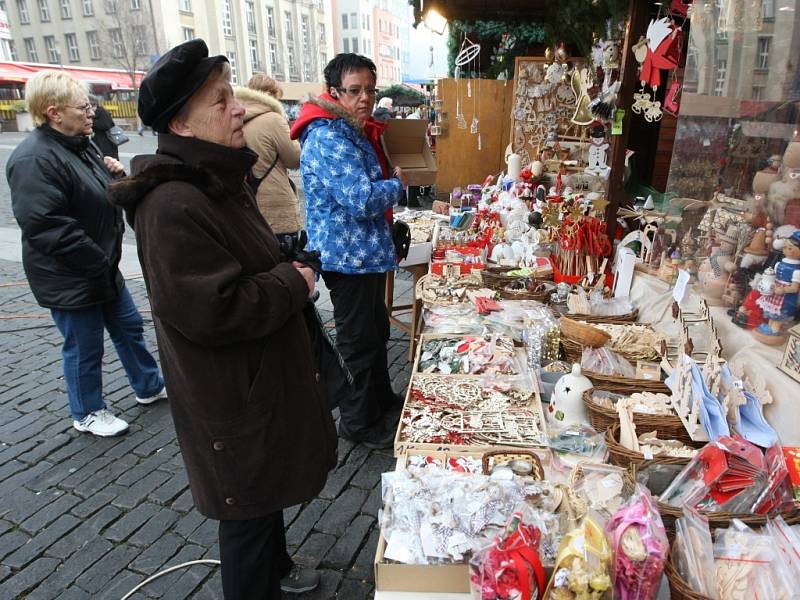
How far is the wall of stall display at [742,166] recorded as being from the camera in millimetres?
1736

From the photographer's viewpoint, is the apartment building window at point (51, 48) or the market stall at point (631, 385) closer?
the market stall at point (631, 385)

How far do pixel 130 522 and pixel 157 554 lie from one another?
294mm

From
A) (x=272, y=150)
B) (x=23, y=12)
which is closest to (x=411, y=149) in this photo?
(x=272, y=150)

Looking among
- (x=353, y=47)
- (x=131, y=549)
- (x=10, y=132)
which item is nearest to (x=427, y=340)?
(x=131, y=549)

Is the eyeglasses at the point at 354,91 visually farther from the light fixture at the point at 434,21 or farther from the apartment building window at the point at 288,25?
the apartment building window at the point at 288,25

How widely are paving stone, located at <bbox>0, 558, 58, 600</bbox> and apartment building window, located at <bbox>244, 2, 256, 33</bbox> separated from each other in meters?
45.3

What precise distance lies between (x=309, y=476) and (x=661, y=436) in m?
1.22

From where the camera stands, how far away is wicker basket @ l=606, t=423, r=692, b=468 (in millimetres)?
1600

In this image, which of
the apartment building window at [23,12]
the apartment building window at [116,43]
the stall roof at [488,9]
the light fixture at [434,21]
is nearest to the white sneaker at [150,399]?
the stall roof at [488,9]

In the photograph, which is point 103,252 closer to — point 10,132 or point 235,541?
point 235,541

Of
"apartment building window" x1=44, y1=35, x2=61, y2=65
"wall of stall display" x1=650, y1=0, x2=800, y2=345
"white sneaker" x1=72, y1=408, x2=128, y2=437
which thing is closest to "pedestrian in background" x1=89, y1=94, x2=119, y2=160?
"white sneaker" x1=72, y1=408, x2=128, y2=437

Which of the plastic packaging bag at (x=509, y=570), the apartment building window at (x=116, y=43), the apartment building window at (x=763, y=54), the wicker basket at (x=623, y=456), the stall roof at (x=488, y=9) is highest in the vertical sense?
the apartment building window at (x=116, y=43)

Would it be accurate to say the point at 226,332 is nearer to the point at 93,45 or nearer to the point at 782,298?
the point at 782,298

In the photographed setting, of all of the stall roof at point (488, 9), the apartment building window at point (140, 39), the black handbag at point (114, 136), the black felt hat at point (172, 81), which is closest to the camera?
the black felt hat at point (172, 81)
